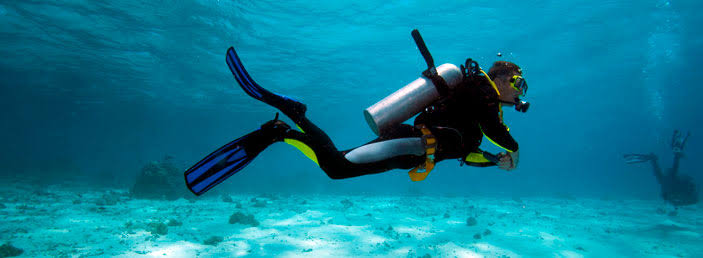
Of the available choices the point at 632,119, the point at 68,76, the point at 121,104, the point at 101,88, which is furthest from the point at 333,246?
the point at 632,119

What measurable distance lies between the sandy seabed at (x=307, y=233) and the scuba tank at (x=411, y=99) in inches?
215

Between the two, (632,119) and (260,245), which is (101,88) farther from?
(632,119)

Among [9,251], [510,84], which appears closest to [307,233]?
[9,251]

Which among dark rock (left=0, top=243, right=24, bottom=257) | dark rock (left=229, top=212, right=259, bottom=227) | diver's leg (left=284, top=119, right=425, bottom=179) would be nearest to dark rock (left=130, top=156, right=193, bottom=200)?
dark rock (left=229, top=212, right=259, bottom=227)

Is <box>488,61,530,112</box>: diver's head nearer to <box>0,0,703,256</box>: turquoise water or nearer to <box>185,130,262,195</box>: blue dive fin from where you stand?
<box>185,130,262,195</box>: blue dive fin

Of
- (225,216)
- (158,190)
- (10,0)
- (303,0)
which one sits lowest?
(225,216)

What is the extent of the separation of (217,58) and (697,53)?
40232 mm

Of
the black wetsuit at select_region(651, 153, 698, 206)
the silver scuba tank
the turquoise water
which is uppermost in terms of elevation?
the turquoise water

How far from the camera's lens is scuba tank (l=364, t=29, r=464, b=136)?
2.95m

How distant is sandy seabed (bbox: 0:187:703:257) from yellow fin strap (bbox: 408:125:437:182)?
4.90 meters

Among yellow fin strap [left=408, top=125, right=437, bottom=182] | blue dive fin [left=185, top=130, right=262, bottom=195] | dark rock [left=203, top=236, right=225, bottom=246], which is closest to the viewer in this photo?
blue dive fin [left=185, top=130, right=262, bottom=195]

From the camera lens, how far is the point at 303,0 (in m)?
14.6

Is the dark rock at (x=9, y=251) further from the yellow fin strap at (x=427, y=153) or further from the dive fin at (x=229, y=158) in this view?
the yellow fin strap at (x=427, y=153)

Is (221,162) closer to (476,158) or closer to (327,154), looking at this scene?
(327,154)
